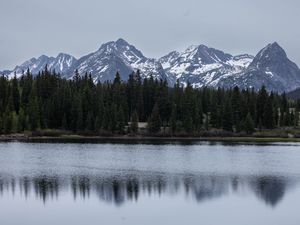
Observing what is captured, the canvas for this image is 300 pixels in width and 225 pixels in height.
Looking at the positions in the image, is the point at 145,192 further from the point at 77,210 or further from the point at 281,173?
the point at 281,173

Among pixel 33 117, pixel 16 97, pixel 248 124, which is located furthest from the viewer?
pixel 16 97

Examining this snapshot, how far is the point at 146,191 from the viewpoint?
57.1m

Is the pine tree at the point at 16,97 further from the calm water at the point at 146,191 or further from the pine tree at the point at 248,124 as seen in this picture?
the calm water at the point at 146,191

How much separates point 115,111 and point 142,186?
387ft

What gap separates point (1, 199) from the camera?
50.6m

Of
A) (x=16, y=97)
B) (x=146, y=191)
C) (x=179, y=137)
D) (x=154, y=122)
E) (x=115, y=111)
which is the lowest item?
(x=146, y=191)

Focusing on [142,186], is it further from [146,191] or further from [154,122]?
[154,122]

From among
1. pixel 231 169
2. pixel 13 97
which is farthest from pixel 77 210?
pixel 13 97

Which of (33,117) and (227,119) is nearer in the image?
(33,117)

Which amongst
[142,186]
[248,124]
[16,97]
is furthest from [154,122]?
[142,186]

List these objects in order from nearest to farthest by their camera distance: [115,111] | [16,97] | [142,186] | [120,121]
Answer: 1. [142,186]
2. [120,121]
3. [115,111]
4. [16,97]

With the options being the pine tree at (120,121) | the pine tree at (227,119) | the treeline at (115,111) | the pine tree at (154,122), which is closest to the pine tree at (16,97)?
the treeline at (115,111)

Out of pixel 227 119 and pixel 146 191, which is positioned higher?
pixel 227 119

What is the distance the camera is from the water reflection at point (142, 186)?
178 feet
